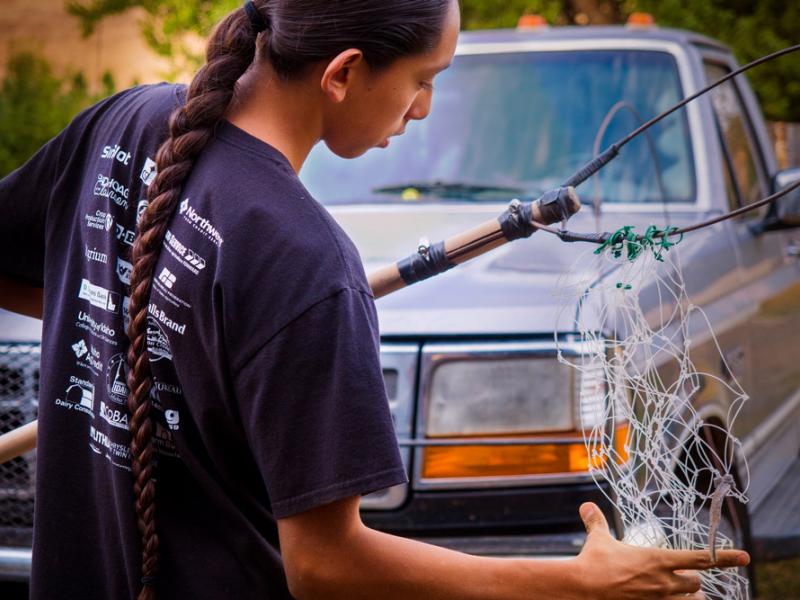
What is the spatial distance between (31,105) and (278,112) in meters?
9.46

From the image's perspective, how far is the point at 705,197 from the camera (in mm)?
4285

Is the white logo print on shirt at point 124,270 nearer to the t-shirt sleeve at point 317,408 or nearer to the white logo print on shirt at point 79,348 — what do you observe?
the white logo print on shirt at point 79,348

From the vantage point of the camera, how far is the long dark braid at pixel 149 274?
158 cm

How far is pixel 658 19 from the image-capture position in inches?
402

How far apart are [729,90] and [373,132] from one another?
3.83 m

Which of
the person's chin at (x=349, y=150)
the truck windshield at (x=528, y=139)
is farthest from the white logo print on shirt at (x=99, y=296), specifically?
the truck windshield at (x=528, y=139)

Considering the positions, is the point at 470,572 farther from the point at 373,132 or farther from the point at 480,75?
the point at 480,75

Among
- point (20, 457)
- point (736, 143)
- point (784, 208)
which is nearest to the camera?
point (20, 457)

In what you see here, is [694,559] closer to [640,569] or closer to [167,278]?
[640,569]

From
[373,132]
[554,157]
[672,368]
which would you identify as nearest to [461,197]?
[554,157]

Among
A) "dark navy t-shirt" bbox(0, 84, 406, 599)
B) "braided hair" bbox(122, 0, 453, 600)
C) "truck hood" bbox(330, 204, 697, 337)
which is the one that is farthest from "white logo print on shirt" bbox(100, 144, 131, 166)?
"truck hood" bbox(330, 204, 697, 337)

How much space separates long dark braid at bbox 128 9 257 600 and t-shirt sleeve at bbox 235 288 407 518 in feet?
0.64

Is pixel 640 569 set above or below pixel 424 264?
below

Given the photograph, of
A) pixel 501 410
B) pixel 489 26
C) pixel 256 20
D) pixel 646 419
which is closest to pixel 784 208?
pixel 501 410
